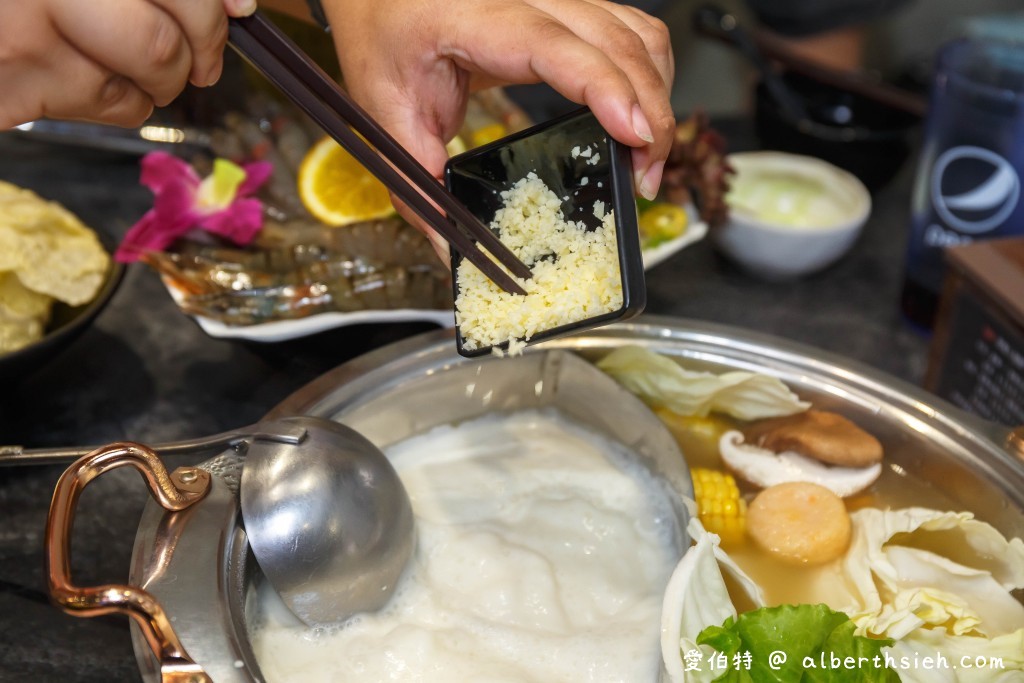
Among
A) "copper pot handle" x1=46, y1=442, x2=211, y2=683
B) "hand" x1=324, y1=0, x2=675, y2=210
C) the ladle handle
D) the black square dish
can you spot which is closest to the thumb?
"hand" x1=324, y1=0, x2=675, y2=210

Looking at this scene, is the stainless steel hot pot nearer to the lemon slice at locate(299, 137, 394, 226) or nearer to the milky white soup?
the milky white soup

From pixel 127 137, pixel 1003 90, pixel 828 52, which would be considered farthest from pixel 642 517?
pixel 828 52

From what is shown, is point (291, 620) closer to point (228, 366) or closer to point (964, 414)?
point (228, 366)

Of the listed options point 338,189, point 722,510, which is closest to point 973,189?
point 722,510

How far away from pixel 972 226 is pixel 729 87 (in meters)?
2.17

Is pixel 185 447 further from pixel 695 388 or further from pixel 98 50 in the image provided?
pixel 695 388

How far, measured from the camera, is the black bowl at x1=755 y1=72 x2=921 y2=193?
2323 mm

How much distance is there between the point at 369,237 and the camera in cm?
181

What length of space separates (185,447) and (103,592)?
28cm

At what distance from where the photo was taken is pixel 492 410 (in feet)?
5.42

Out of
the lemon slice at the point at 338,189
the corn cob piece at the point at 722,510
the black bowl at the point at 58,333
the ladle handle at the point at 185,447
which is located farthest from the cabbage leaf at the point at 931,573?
the black bowl at the point at 58,333

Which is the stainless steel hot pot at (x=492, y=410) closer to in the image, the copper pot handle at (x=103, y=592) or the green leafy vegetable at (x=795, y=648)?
the copper pot handle at (x=103, y=592)

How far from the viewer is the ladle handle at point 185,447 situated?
47.0 inches

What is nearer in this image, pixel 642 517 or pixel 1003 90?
pixel 642 517
